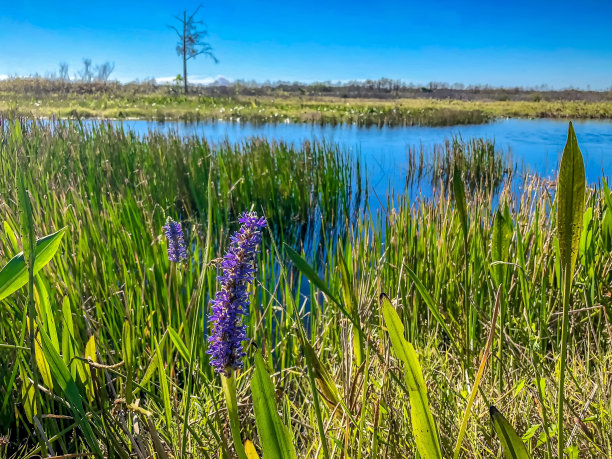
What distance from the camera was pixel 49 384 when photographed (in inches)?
36.6

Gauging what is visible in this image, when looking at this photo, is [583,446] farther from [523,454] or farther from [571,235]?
[571,235]

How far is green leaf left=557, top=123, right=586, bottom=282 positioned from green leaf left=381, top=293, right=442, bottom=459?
190 millimetres

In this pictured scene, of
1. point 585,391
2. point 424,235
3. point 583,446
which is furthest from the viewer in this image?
point 424,235

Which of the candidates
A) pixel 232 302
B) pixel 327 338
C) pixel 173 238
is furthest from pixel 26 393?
pixel 327 338

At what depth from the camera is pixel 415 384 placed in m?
0.55

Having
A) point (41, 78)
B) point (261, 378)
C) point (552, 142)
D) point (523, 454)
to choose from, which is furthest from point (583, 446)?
point (41, 78)

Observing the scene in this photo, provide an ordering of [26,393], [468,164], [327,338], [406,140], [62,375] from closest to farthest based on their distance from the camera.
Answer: [62,375] → [26,393] → [327,338] → [468,164] → [406,140]

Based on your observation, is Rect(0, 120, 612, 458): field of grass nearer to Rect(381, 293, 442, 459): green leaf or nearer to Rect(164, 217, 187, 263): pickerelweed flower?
Rect(381, 293, 442, 459): green leaf

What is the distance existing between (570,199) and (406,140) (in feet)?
45.5

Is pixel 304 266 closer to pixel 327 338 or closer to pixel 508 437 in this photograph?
pixel 508 437

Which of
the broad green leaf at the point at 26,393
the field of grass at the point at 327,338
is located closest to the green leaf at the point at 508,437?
the field of grass at the point at 327,338

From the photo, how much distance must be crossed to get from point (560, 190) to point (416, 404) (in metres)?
0.28

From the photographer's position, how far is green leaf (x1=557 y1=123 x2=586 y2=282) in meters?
0.47

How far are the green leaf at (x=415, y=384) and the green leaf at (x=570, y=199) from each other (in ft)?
0.62
